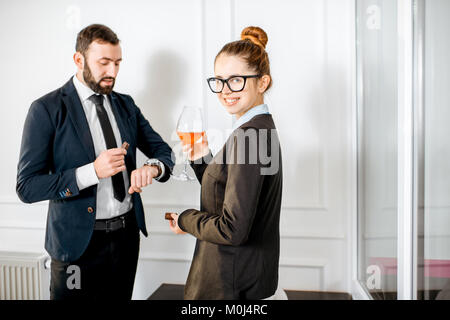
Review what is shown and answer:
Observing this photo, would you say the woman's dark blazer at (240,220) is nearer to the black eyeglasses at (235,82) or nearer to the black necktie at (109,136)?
the black eyeglasses at (235,82)

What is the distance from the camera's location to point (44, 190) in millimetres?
1482

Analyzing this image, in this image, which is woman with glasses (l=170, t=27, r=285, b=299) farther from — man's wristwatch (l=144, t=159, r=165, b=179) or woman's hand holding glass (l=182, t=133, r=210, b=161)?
man's wristwatch (l=144, t=159, r=165, b=179)

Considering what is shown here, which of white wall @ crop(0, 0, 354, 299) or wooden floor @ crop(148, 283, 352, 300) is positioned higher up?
white wall @ crop(0, 0, 354, 299)

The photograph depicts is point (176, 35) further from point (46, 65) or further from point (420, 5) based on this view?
point (420, 5)

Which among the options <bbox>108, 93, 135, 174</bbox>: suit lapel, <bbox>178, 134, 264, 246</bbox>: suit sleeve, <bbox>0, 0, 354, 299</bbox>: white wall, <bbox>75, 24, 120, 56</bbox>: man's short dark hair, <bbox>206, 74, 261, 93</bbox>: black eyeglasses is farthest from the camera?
<bbox>0, 0, 354, 299</bbox>: white wall

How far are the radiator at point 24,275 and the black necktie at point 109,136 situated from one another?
873mm

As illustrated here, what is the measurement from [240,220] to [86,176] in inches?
28.4

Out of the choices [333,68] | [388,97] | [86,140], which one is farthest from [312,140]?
[86,140]

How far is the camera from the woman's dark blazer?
1.08 metres

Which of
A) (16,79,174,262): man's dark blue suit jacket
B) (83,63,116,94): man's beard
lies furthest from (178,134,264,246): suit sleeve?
(83,63,116,94): man's beard

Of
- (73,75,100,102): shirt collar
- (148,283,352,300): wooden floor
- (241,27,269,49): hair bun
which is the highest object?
(241,27,269,49): hair bun

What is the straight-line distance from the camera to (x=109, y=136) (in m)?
1.62

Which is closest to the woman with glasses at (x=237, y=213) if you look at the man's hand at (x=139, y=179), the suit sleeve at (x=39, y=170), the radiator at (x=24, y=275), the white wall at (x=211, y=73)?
the man's hand at (x=139, y=179)
